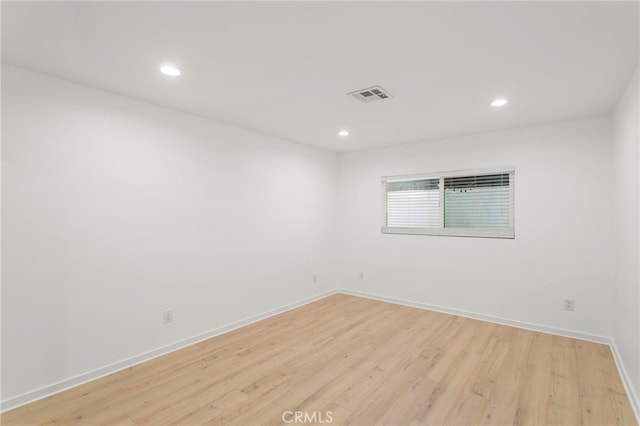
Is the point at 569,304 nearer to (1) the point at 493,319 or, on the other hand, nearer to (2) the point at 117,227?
(1) the point at 493,319

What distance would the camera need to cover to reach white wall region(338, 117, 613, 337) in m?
3.45

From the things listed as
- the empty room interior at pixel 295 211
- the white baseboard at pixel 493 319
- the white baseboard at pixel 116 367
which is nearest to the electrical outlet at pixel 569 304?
the empty room interior at pixel 295 211

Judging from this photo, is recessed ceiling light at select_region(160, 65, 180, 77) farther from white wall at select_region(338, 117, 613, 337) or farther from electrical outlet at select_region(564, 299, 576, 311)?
electrical outlet at select_region(564, 299, 576, 311)

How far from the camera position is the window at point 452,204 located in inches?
160

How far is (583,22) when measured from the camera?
175cm

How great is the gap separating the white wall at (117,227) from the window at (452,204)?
77.4 inches

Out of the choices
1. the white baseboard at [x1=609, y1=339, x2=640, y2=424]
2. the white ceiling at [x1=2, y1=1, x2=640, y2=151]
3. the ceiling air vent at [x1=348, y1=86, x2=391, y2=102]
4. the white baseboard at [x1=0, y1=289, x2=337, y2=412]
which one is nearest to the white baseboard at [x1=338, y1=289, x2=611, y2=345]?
the white baseboard at [x1=609, y1=339, x2=640, y2=424]

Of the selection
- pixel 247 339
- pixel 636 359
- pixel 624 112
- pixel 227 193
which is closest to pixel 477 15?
pixel 624 112

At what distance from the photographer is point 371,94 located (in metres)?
2.83

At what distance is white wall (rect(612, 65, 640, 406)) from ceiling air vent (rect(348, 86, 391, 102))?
5.89 ft

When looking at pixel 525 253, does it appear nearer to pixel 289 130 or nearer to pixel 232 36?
pixel 289 130

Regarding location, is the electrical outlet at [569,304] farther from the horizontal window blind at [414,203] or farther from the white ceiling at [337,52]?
the white ceiling at [337,52]

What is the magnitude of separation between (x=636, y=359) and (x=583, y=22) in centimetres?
232

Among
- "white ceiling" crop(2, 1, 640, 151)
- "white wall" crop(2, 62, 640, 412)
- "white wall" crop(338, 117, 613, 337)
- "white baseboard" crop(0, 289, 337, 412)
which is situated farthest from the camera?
"white wall" crop(338, 117, 613, 337)
